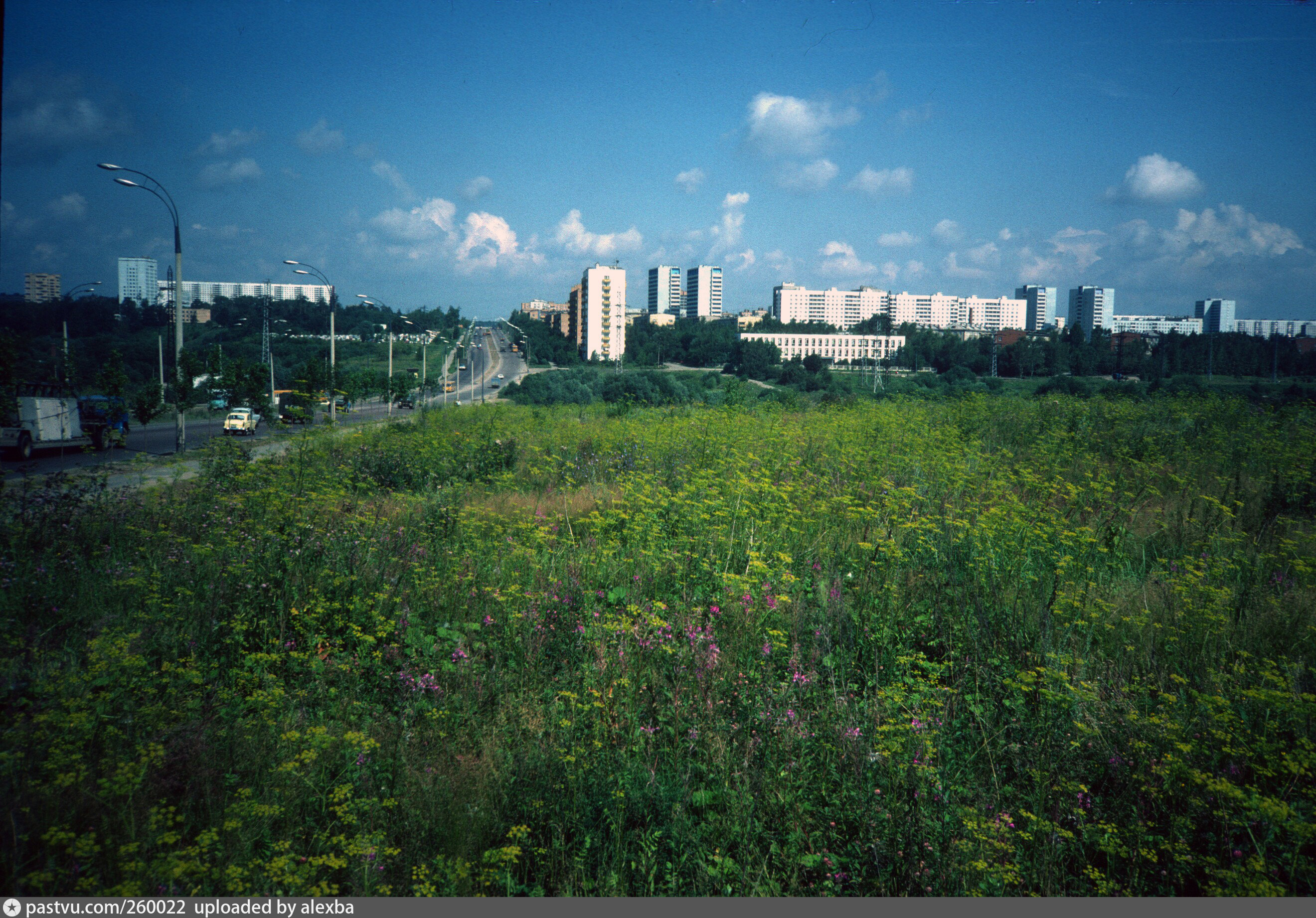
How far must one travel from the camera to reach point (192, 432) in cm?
3247

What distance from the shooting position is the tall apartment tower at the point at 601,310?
113 m

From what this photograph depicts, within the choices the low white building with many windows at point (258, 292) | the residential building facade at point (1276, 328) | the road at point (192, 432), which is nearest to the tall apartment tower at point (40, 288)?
the road at point (192, 432)

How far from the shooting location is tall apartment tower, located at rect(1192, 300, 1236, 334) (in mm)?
21250

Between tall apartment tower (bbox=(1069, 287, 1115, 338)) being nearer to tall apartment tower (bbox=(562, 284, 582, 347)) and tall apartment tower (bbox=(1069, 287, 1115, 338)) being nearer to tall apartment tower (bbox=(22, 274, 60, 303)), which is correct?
tall apartment tower (bbox=(562, 284, 582, 347))

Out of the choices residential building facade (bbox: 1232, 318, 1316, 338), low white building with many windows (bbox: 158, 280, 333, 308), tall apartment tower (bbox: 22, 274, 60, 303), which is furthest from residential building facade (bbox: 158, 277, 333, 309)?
residential building facade (bbox: 1232, 318, 1316, 338)

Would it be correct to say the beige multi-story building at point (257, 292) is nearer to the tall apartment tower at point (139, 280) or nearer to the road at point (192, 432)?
the road at point (192, 432)

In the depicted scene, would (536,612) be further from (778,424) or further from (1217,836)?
(778,424)

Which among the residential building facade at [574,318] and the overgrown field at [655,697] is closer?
the overgrown field at [655,697]

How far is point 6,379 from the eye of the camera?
527 inches

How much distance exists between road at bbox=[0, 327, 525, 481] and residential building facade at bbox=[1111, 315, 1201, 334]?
131 ft

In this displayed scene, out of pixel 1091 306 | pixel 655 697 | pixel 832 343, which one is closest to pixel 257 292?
pixel 655 697

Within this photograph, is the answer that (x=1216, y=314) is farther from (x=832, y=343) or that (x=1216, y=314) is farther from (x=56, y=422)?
(x=832, y=343)

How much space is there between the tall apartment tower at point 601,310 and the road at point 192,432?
12854mm

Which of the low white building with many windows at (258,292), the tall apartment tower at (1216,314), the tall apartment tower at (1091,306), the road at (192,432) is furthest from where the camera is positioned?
the tall apartment tower at (1091,306)
